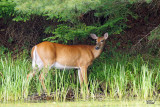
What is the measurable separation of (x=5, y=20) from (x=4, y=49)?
114 centimetres

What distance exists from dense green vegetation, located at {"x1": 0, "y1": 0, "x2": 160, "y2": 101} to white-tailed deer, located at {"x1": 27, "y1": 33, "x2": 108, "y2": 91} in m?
0.24

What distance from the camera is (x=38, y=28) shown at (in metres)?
12.4

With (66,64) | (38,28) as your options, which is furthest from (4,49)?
(66,64)

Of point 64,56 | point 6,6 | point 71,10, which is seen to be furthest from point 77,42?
point 71,10

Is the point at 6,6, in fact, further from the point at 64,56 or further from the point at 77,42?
the point at 77,42

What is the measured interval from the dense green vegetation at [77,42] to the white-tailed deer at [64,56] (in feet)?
0.79

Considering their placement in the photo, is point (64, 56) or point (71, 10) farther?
point (64, 56)

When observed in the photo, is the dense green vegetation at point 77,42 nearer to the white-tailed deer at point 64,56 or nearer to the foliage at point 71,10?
the foliage at point 71,10

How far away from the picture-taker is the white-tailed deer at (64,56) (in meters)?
9.40

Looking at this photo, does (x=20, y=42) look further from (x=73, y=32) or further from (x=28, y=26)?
(x=73, y=32)

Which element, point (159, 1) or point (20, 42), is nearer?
point (159, 1)

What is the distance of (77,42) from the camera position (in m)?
11.5

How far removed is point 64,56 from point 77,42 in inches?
72.8

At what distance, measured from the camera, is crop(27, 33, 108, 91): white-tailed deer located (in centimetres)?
940
